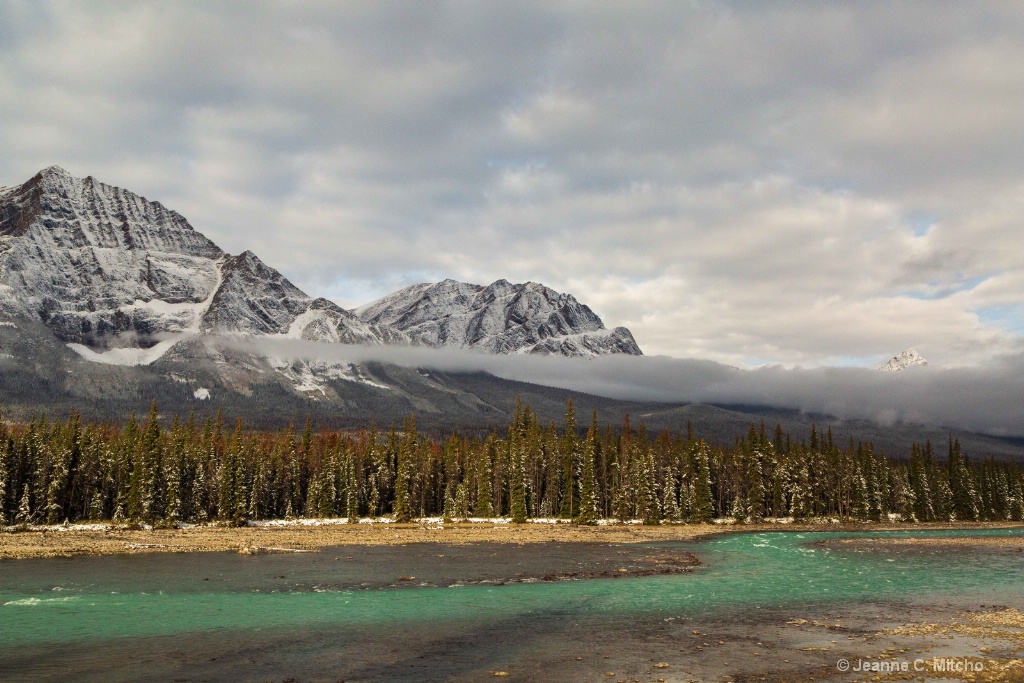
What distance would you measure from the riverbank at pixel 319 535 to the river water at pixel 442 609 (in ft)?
31.6

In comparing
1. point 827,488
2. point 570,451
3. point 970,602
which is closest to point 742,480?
point 827,488

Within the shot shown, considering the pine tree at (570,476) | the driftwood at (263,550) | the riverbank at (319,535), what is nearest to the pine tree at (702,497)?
the riverbank at (319,535)

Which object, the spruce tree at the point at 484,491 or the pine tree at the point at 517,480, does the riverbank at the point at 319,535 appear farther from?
the spruce tree at the point at 484,491

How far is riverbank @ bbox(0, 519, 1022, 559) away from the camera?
74.6 meters

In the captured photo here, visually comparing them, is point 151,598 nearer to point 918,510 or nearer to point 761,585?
point 761,585

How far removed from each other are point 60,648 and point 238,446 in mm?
100278

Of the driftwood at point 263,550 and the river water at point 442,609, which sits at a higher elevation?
the river water at point 442,609

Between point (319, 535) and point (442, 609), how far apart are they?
198 ft

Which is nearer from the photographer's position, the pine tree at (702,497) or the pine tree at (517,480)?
the pine tree at (517,480)

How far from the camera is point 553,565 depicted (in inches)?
2402

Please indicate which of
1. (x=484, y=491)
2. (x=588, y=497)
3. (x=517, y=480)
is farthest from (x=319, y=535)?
(x=588, y=497)

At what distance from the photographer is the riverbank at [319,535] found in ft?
Result: 245

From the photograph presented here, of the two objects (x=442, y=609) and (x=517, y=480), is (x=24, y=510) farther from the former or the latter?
(x=442, y=609)

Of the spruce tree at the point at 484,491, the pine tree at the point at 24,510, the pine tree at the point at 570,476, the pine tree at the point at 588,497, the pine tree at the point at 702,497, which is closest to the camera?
the pine tree at the point at 24,510
